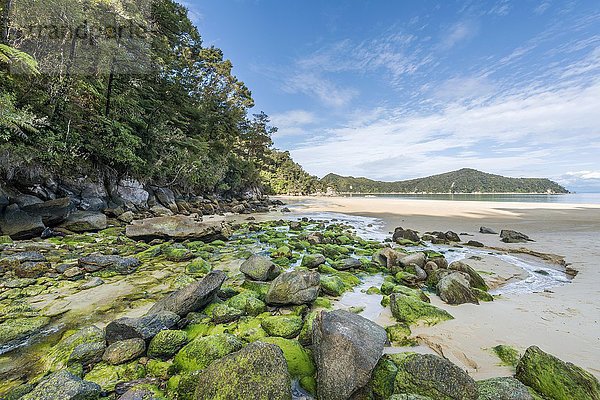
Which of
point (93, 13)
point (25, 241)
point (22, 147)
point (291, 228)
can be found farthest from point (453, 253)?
point (93, 13)

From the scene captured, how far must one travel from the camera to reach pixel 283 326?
3.89 m

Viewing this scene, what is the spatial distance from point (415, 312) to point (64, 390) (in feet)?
15.3

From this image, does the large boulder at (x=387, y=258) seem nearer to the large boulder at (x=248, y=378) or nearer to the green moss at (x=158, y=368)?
the large boulder at (x=248, y=378)

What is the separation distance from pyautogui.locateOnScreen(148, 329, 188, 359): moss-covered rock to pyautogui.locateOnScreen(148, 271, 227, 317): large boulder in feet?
2.47

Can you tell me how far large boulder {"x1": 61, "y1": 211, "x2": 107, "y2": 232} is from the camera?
11.0m

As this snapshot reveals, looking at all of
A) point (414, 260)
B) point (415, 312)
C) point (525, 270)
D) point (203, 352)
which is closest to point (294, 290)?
point (203, 352)

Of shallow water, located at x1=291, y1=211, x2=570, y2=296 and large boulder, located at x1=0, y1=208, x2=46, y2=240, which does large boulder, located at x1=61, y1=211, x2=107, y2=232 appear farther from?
shallow water, located at x1=291, y1=211, x2=570, y2=296

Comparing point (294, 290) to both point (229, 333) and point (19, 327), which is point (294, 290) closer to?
point (229, 333)

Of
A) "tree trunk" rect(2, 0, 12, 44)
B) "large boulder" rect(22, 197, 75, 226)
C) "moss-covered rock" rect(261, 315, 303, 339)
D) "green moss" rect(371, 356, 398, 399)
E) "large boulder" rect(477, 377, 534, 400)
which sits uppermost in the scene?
"tree trunk" rect(2, 0, 12, 44)

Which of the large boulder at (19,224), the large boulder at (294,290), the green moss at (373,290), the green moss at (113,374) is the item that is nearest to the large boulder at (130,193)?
the large boulder at (19,224)

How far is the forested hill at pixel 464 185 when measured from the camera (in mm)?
125125

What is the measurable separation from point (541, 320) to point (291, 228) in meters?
11.8

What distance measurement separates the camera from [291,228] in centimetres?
1516

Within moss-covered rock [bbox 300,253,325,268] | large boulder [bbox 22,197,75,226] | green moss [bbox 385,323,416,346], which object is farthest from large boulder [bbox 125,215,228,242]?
green moss [bbox 385,323,416,346]
